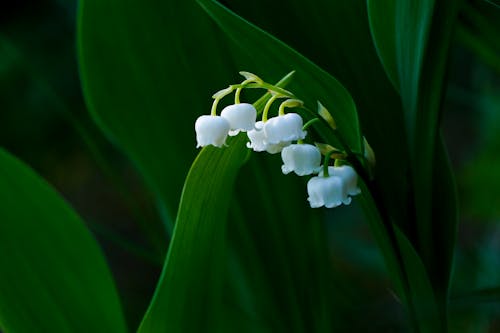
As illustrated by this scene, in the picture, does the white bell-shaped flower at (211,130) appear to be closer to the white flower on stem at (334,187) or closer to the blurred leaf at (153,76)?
the white flower on stem at (334,187)

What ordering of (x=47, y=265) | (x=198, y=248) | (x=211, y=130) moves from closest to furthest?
(x=211, y=130) < (x=198, y=248) < (x=47, y=265)

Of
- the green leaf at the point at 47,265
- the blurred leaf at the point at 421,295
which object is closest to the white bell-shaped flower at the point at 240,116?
the blurred leaf at the point at 421,295

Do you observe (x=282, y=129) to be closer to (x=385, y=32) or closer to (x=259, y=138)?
(x=259, y=138)

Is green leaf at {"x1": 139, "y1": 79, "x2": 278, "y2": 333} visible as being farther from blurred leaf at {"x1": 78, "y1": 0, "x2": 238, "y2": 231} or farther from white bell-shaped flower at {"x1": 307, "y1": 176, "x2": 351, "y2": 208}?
blurred leaf at {"x1": 78, "y1": 0, "x2": 238, "y2": 231}

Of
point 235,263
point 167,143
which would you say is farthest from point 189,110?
point 235,263

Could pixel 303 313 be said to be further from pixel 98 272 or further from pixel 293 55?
pixel 293 55

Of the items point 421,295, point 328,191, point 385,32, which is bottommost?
point 421,295

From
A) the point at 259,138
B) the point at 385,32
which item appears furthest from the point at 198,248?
the point at 385,32

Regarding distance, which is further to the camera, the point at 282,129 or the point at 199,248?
the point at 199,248
